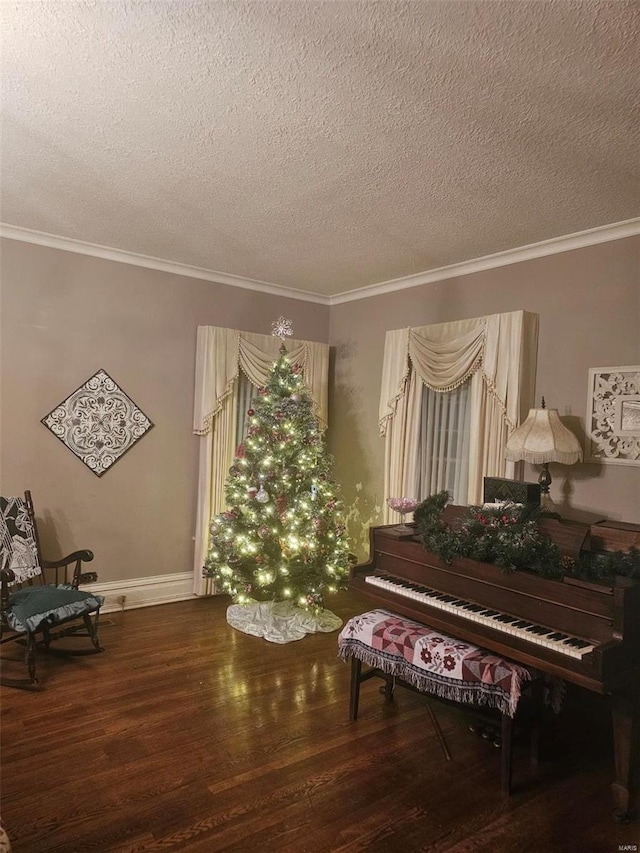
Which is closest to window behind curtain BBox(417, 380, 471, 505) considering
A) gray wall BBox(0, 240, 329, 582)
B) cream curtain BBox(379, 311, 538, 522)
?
cream curtain BBox(379, 311, 538, 522)

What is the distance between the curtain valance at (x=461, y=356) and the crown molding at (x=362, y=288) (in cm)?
46

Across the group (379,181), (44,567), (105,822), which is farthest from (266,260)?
(105,822)

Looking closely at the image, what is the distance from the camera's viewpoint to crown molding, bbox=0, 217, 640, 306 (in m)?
3.68

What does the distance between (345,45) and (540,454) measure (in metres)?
2.46

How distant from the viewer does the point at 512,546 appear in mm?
2592

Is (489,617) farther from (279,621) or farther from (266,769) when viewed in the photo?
(279,621)

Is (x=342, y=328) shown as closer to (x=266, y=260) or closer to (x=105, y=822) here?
(x=266, y=260)

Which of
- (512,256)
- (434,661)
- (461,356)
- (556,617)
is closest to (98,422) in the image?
(461,356)

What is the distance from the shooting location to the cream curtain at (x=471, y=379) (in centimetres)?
396

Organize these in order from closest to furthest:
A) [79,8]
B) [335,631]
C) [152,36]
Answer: [79,8] → [152,36] → [335,631]

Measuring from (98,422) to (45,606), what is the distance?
160 cm

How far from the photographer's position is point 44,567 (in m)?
4.00

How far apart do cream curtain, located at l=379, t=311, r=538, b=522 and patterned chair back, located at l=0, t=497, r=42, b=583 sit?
9.43 ft

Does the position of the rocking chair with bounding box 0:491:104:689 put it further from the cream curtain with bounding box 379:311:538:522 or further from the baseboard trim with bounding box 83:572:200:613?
the cream curtain with bounding box 379:311:538:522
